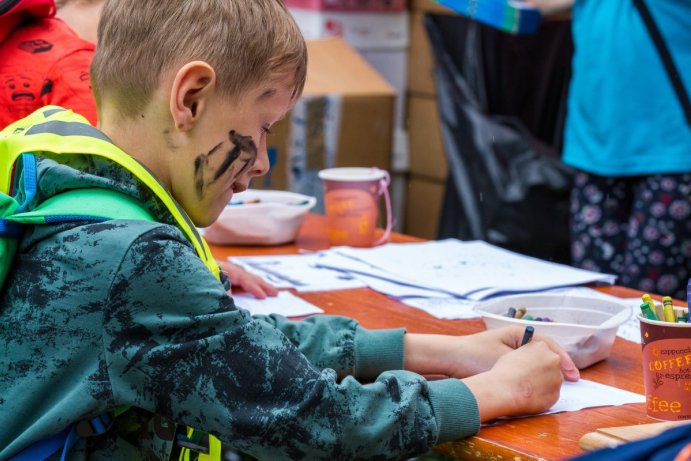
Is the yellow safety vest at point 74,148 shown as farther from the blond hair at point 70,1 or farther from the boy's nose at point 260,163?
the blond hair at point 70,1

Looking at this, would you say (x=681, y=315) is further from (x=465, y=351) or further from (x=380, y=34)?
(x=380, y=34)

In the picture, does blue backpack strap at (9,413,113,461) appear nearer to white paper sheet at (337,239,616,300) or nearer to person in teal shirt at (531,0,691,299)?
white paper sheet at (337,239,616,300)

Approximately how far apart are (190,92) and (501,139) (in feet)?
8.11

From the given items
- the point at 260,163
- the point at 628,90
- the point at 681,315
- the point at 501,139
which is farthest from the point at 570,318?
the point at 501,139

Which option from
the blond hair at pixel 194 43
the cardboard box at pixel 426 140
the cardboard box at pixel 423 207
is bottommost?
the cardboard box at pixel 423 207

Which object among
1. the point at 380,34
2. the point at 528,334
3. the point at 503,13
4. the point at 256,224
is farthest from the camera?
the point at 380,34

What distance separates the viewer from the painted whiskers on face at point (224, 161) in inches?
50.1

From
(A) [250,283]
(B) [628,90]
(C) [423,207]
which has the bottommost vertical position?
(C) [423,207]

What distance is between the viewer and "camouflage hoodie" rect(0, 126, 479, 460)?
110 cm

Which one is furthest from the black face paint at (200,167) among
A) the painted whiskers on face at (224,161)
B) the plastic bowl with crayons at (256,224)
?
the plastic bowl with crayons at (256,224)

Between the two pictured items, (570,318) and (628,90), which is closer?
(570,318)

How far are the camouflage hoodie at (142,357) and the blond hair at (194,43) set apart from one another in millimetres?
129

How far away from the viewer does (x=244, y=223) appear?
2.29m

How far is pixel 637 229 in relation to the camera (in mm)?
2775
